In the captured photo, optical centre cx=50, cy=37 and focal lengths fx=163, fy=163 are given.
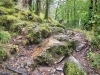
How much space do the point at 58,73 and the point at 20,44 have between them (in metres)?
2.71

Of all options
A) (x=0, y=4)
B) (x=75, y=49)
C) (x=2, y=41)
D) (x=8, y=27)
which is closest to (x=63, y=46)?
(x=75, y=49)

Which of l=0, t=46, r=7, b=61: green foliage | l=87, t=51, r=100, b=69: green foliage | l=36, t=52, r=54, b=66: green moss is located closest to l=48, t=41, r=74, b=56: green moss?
l=36, t=52, r=54, b=66: green moss

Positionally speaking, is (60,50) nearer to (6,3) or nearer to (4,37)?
(4,37)

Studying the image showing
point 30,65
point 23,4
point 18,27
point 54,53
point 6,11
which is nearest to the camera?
point 30,65

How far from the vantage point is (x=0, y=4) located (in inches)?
450

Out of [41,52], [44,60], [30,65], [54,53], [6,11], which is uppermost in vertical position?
[6,11]

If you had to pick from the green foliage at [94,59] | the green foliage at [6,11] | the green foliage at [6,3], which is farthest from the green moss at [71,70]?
the green foliage at [6,3]

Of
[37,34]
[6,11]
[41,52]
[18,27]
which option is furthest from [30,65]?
[6,11]

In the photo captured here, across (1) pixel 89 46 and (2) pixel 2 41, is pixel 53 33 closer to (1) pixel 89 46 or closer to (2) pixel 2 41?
(1) pixel 89 46

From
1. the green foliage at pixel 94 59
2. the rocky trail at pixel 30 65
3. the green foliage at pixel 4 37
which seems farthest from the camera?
the green foliage at pixel 4 37

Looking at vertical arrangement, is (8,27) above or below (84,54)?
above

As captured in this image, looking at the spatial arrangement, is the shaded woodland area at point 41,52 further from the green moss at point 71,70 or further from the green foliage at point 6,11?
the green foliage at point 6,11

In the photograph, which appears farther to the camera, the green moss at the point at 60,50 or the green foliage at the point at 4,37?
the green foliage at the point at 4,37

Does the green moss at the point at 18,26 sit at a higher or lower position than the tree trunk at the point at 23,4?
lower
